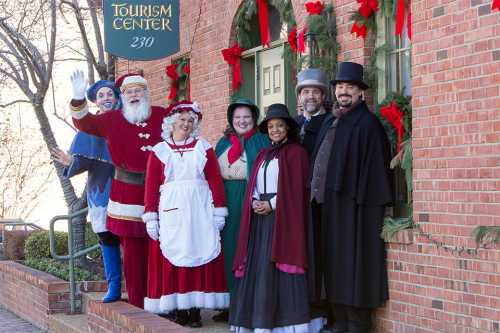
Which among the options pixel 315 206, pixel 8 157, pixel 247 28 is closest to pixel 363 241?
pixel 315 206

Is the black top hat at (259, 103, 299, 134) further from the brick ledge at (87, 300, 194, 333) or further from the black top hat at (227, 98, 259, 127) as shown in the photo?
the brick ledge at (87, 300, 194, 333)

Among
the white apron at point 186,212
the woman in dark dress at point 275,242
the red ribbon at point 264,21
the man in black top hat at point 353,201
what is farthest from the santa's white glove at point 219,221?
the red ribbon at point 264,21

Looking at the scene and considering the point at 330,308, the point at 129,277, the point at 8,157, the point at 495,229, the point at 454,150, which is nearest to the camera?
the point at 495,229

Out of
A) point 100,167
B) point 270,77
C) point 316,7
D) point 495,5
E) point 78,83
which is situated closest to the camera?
point 495,5

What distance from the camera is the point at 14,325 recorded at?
1095cm

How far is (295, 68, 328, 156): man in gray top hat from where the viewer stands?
7211 mm

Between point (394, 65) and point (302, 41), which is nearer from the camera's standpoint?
point (394, 65)

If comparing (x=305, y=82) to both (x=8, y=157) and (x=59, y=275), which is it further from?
(x=8, y=157)

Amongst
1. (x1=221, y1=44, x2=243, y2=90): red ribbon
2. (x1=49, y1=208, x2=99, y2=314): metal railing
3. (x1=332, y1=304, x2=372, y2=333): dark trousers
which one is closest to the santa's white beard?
(x1=49, y1=208, x2=99, y2=314): metal railing

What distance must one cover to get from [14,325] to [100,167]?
3.26m

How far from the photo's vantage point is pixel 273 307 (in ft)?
22.4

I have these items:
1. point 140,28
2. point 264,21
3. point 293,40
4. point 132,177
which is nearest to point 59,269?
point 140,28

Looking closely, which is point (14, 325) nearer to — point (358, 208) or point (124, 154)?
point (124, 154)

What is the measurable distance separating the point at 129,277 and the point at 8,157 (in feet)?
59.9
